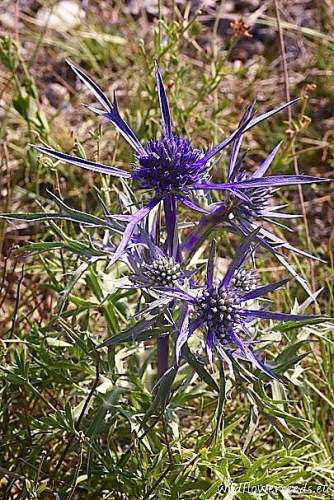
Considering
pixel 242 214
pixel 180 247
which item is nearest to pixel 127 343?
pixel 180 247

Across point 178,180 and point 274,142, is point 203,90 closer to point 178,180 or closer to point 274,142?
point 274,142

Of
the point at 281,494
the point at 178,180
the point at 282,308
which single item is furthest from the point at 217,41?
the point at 281,494

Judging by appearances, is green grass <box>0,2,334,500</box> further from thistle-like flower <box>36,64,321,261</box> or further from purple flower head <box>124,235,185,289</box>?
thistle-like flower <box>36,64,321,261</box>

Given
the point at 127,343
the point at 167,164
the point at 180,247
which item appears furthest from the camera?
the point at 127,343

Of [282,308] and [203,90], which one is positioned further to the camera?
[203,90]

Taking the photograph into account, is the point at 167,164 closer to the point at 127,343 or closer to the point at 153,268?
the point at 153,268

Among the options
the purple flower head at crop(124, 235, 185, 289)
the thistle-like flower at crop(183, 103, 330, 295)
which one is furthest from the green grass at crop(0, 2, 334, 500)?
the thistle-like flower at crop(183, 103, 330, 295)

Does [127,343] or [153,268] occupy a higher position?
[153,268]

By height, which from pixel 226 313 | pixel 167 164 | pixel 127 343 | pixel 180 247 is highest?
pixel 167 164
